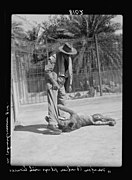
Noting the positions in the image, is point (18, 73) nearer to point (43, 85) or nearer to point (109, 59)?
point (43, 85)

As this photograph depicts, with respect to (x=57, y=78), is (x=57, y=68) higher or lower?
higher

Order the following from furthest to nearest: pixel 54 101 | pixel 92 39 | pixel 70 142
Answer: pixel 92 39, pixel 54 101, pixel 70 142

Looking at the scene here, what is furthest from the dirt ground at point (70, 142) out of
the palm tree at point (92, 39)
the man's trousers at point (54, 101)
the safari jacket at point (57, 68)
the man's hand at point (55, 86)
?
the palm tree at point (92, 39)

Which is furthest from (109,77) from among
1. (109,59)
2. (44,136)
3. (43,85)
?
(44,136)

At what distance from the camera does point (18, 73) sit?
5.27 m

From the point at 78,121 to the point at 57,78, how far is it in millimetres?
780

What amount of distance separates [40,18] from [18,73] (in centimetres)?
97

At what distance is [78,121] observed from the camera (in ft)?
17.0

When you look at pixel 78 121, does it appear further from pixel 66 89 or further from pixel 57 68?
pixel 57 68

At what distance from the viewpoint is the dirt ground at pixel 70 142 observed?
195 inches

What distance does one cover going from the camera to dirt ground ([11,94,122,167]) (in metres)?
4.95

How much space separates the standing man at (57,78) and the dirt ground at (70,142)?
0.16m

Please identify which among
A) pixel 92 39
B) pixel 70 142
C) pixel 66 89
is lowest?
pixel 70 142

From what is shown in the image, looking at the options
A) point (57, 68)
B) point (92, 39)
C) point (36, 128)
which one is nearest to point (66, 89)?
point (57, 68)
